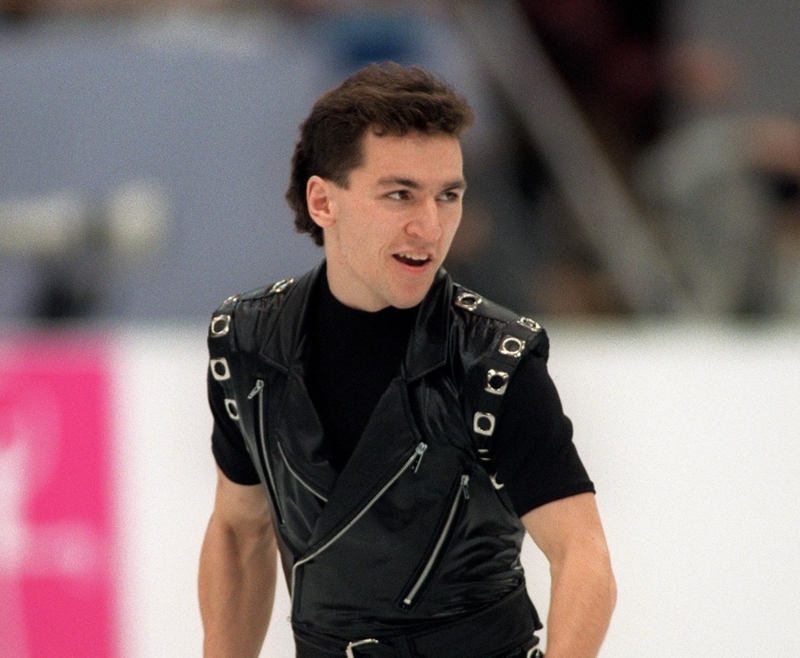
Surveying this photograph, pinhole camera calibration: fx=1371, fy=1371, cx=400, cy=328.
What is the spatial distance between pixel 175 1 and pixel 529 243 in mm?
1734

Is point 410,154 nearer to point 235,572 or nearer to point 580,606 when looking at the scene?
point 580,606

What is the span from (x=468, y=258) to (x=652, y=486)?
Answer: 4.59 feet

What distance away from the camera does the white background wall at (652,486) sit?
3.40m

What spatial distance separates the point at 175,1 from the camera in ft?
18.0

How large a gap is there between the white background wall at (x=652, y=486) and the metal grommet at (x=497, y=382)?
135 cm

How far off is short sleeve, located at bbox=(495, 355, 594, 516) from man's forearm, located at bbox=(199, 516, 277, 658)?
54 cm

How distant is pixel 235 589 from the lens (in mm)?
2309

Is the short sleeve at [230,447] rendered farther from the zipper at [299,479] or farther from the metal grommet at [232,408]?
the zipper at [299,479]

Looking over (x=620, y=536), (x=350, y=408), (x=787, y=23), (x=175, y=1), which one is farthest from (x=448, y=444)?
(x=787, y=23)

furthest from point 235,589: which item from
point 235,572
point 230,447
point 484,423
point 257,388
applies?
point 484,423

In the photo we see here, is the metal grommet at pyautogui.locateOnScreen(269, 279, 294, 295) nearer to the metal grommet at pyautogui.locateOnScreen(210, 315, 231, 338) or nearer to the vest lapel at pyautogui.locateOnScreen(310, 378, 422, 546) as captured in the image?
the metal grommet at pyautogui.locateOnScreen(210, 315, 231, 338)

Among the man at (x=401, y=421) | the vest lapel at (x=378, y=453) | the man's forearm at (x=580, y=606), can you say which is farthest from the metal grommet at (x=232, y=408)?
the man's forearm at (x=580, y=606)

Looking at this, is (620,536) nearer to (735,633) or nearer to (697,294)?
(735,633)

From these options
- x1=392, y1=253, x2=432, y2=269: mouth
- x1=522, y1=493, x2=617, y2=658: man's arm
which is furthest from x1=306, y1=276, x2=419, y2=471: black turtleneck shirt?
x1=522, y1=493, x2=617, y2=658: man's arm
